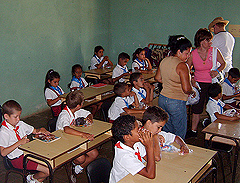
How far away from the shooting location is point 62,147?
2.75 meters

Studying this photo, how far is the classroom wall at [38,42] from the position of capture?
539 cm

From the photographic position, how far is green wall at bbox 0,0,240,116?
18.0ft

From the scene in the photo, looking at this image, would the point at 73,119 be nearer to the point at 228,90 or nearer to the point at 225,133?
the point at 225,133

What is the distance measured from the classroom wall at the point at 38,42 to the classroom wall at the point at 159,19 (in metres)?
0.92

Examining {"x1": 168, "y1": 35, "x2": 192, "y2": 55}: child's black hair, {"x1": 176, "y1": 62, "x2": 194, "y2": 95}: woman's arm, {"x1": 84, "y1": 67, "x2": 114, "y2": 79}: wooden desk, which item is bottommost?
{"x1": 84, "y1": 67, "x2": 114, "y2": 79}: wooden desk

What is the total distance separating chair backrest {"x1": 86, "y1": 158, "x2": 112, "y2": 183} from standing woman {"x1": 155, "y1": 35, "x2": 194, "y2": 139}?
4.03 ft

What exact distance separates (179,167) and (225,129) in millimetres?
1152

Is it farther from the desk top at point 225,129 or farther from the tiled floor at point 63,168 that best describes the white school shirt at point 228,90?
the desk top at point 225,129

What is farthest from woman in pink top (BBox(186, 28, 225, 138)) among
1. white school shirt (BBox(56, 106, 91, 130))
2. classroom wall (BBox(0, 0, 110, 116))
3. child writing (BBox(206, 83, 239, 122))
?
classroom wall (BBox(0, 0, 110, 116))

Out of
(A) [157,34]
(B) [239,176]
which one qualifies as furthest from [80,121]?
(A) [157,34]

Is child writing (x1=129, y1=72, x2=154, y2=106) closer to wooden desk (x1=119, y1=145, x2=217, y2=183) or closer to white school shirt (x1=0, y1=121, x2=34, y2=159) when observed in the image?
wooden desk (x1=119, y1=145, x2=217, y2=183)

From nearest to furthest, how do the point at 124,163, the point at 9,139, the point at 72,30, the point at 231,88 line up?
1. the point at 124,163
2. the point at 9,139
3. the point at 231,88
4. the point at 72,30

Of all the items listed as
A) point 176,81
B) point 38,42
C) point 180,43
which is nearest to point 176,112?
point 176,81

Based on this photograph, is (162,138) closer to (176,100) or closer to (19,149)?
(176,100)
